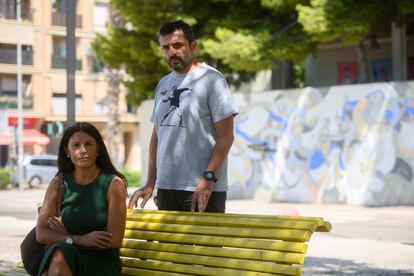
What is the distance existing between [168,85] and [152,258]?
103 centimetres

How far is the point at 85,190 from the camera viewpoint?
14.1 feet

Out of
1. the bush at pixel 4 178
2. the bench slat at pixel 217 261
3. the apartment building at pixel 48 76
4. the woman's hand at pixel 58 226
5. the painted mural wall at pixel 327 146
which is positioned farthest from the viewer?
the apartment building at pixel 48 76

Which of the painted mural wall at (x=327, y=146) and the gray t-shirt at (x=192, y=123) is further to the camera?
the painted mural wall at (x=327, y=146)

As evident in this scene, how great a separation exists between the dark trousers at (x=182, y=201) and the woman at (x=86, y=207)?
0.38m

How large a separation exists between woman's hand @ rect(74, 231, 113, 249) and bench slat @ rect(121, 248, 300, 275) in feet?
1.05

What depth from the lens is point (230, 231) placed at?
13.1ft

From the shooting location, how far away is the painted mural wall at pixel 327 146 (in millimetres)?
17500

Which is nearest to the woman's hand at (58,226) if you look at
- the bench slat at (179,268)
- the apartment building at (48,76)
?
the bench slat at (179,268)

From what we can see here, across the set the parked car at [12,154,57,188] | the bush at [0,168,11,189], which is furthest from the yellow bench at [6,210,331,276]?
the parked car at [12,154,57,188]

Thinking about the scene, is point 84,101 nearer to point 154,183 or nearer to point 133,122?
point 133,122

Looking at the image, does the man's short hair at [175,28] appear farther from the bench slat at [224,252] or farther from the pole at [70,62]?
the pole at [70,62]

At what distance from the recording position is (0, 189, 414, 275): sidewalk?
8.21 m

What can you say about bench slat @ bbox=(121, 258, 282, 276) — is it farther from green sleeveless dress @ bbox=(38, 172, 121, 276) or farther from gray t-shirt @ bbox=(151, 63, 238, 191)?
gray t-shirt @ bbox=(151, 63, 238, 191)

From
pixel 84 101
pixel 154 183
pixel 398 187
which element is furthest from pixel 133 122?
pixel 154 183
